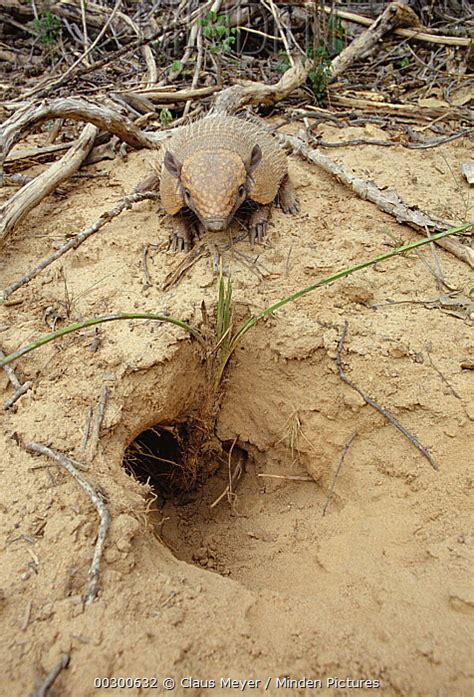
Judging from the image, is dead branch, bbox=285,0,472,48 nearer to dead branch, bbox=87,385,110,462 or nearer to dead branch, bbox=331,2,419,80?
dead branch, bbox=331,2,419,80

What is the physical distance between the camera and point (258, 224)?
344 centimetres

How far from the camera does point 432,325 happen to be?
8.97ft

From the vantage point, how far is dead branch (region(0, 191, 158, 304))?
117 inches

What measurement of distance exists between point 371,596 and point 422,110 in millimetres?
4231

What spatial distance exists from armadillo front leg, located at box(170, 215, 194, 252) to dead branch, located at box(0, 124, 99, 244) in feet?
3.01

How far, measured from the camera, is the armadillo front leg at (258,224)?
3.39 metres

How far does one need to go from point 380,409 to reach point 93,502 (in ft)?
4.47

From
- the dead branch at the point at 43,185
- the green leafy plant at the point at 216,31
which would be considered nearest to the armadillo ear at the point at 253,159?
the dead branch at the point at 43,185

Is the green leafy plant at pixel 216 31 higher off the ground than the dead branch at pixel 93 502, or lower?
higher

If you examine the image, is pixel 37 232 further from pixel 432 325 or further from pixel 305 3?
pixel 305 3

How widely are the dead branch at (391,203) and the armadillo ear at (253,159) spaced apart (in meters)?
0.64

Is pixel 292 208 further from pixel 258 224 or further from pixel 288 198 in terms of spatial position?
pixel 258 224

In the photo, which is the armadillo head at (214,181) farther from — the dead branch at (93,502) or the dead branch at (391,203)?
the dead branch at (93,502)

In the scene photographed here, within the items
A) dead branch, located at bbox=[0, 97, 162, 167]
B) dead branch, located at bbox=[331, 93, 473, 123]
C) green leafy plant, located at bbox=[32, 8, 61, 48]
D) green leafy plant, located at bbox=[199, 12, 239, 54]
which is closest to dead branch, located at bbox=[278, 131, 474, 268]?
dead branch, located at bbox=[331, 93, 473, 123]
